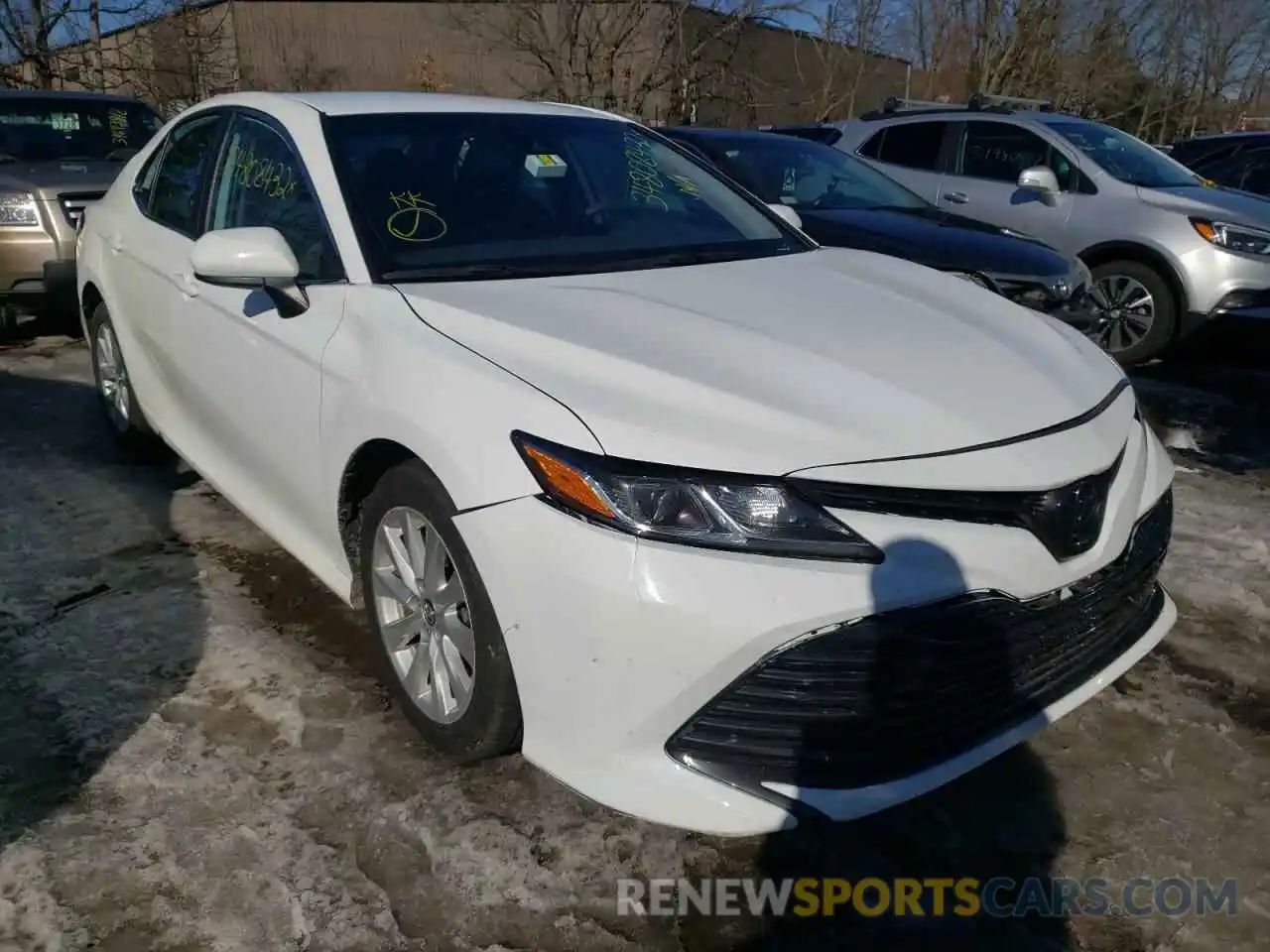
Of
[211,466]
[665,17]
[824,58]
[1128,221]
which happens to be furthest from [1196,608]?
[824,58]

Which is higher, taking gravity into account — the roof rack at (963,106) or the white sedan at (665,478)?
the roof rack at (963,106)

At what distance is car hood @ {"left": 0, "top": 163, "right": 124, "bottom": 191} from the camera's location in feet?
21.8

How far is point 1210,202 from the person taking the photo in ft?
21.6

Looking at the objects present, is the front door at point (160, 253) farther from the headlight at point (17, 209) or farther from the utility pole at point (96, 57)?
the utility pole at point (96, 57)

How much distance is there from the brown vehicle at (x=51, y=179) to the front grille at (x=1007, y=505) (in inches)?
199

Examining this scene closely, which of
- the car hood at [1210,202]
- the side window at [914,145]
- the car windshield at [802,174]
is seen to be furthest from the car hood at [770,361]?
the side window at [914,145]

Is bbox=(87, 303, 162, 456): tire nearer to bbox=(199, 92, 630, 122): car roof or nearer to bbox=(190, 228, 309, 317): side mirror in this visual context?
bbox=(199, 92, 630, 122): car roof

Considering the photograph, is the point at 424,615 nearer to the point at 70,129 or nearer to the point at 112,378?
the point at 112,378

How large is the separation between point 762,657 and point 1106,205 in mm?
6132

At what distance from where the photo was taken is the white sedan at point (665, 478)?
1906 mm

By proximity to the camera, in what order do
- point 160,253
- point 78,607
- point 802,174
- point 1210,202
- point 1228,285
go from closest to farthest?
point 78,607 → point 160,253 → point 802,174 → point 1228,285 → point 1210,202

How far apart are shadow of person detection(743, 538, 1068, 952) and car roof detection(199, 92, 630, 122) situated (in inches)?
84.6

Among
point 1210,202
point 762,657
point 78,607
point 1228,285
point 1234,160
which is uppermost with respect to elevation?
point 1234,160

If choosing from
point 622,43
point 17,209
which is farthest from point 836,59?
point 17,209
